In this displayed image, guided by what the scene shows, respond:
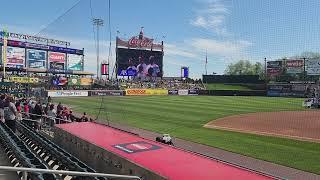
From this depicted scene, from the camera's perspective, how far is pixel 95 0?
1547 centimetres

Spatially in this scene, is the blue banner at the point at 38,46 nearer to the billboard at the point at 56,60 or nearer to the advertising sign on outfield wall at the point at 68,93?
the billboard at the point at 56,60

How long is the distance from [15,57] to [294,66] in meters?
48.2

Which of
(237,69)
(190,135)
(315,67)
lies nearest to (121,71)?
(237,69)

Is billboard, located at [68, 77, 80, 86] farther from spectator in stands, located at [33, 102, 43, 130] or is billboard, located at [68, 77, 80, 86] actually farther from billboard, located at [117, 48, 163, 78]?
spectator in stands, located at [33, 102, 43, 130]

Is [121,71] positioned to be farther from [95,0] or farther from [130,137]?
[130,137]

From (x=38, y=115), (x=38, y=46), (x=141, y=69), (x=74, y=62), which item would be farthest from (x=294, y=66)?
(x=38, y=115)

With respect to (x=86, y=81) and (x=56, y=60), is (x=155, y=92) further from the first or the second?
(x=56, y=60)

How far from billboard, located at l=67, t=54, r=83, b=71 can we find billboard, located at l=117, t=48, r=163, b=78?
413 inches

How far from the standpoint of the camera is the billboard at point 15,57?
67.2 meters

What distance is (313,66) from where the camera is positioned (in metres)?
66.2

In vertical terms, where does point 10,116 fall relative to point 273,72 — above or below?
below

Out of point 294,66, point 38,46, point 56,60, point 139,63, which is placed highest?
point 38,46

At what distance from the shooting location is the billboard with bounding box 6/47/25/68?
6719 cm

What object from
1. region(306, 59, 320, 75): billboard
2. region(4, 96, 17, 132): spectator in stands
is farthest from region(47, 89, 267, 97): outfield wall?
region(4, 96, 17, 132): spectator in stands
